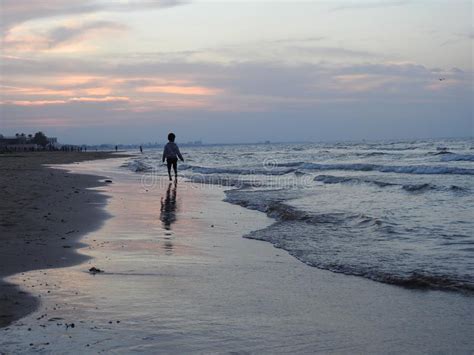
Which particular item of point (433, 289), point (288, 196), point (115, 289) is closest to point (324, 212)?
point (288, 196)

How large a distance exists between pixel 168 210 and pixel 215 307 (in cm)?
723

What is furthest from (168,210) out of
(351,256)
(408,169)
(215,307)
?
(408,169)

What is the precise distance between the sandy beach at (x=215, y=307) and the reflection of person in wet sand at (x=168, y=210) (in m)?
2.22

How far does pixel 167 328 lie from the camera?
3.83 meters

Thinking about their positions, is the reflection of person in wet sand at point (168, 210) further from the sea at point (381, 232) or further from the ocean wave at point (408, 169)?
the ocean wave at point (408, 169)

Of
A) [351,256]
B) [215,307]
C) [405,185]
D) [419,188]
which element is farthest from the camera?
[405,185]

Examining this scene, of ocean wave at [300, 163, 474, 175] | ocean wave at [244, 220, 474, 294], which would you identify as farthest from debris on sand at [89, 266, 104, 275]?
ocean wave at [300, 163, 474, 175]

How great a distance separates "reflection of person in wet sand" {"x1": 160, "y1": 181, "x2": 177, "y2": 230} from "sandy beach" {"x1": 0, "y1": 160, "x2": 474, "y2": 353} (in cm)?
222

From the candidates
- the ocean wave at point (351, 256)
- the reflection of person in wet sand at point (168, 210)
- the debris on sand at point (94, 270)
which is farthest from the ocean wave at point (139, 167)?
the debris on sand at point (94, 270)

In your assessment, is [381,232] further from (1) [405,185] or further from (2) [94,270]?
(1) [405,185]

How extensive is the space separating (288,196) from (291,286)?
9.88 metres

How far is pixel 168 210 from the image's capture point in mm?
11492

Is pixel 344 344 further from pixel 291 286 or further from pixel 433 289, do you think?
pixel 433 289

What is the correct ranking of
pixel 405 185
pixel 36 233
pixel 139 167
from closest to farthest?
1. pixel 36 233
2. pixel 405 185
3. pixel 139 167
